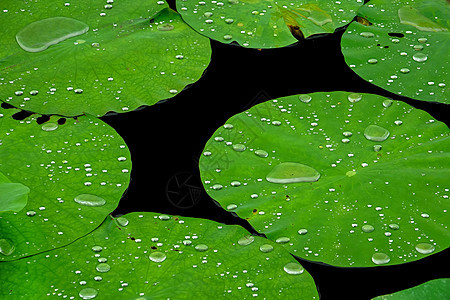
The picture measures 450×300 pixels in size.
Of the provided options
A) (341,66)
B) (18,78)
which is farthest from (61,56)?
(341,66)

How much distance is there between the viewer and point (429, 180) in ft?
5.21

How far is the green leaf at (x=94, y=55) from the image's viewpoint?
1.86 meters

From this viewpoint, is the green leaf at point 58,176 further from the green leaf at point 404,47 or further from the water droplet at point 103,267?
the green leaf at point 404,47

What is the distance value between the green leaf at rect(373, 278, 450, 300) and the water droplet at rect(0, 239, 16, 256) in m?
0.91

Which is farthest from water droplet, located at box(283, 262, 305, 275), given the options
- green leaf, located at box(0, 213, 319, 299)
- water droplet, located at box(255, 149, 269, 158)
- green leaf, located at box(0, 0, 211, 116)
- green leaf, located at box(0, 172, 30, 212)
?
green leaf, located at box(0, 0, 211, 116)

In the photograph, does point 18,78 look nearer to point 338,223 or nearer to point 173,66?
point 173,66

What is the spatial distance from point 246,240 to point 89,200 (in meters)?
0.45

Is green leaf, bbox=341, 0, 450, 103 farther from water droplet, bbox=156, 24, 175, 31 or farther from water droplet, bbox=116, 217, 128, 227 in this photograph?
water droplet, bbox=116, 217, 128, 227

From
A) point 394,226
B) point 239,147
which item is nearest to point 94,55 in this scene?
point 239,147

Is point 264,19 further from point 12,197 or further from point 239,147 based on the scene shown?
point 12,197

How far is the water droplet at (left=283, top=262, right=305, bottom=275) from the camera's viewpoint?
1380mm

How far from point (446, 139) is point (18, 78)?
4.66ft

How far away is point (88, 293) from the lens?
1320 mm

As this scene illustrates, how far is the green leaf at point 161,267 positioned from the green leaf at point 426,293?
0.20 m
